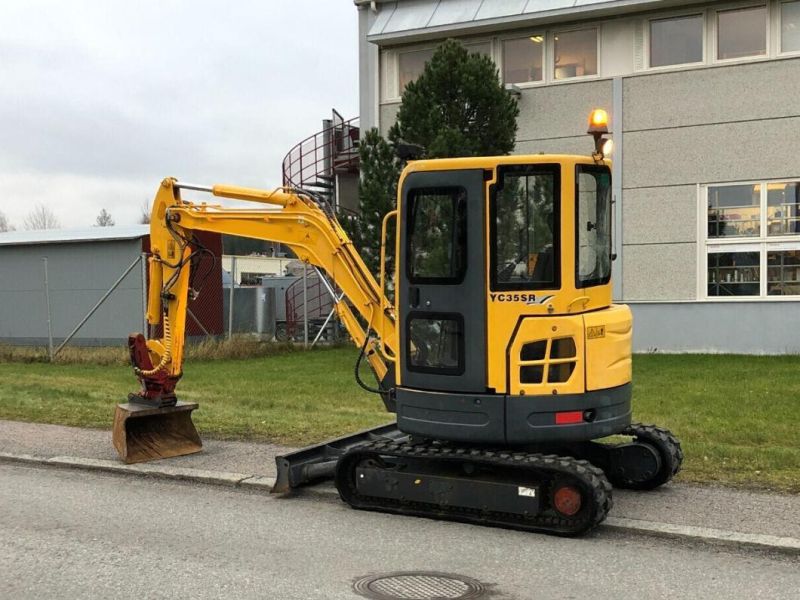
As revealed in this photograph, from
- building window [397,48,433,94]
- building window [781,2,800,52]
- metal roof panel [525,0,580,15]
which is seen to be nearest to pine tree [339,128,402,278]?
building window [397,48,433,94]

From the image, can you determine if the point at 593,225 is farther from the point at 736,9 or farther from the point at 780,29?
the point at 736,9

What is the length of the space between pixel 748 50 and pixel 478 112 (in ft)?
21.3

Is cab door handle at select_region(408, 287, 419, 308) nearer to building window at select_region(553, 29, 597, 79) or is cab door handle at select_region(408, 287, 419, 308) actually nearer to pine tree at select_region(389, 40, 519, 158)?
pine tree at select_region(389, 40, 519, 158)

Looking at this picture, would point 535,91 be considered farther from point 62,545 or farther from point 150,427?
point 62,545

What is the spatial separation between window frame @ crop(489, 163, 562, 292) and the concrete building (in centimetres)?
1337

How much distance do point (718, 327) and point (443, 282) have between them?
536 inches

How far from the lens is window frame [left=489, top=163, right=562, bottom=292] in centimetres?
619

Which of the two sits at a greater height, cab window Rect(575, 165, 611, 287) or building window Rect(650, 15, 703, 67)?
building window Rect(650, 15, 703, 67)

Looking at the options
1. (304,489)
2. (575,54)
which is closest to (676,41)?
(575,54)

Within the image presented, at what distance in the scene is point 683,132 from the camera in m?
18.6

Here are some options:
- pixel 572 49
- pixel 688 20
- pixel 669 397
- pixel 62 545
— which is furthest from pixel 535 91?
pixel 62 545

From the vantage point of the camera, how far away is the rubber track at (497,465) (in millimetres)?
5957

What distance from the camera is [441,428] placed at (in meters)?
6.51

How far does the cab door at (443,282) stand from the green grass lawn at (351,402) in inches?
102
